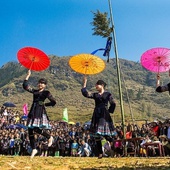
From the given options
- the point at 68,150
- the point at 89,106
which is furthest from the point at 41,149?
the point at 89,106

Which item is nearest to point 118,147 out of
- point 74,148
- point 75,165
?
point 74,148

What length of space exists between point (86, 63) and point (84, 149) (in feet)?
34.7

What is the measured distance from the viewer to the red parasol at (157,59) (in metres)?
9.78

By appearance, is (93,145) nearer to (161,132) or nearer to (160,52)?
(161,132)

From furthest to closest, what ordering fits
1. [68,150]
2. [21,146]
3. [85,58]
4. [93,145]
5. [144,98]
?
[144,98], [21,146], [68,150], [93,145], [85,58]

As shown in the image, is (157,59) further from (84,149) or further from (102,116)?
(84,149)

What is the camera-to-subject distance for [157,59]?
1008 cm

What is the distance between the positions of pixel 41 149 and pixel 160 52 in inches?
598

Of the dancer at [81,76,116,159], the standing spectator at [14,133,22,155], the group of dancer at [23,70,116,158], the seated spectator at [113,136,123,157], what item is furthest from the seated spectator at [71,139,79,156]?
the dancer at [81,76,116,159]

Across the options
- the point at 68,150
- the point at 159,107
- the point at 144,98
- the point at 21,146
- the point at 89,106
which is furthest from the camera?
the point at 144,98

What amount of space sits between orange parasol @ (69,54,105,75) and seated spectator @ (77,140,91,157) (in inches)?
397

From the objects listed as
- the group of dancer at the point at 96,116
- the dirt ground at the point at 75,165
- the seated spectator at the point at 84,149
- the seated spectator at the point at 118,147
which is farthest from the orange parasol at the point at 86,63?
the seated spectator at the point at 84,149

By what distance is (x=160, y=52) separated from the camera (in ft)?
32.2

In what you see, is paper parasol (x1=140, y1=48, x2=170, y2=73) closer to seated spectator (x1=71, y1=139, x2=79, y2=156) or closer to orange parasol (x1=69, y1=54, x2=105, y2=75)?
orange parasol (x1=69, y1=54, x2=105, y2=75)
